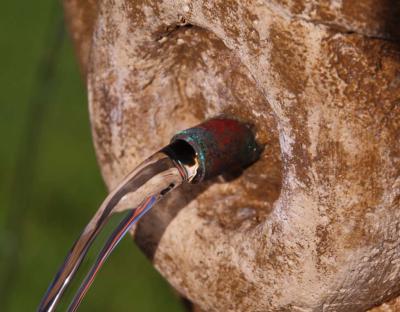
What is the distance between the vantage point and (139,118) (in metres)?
1.34

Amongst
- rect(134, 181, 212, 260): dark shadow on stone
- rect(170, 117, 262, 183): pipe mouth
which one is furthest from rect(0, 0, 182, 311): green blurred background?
rect(170, 117, 262, 183): pipe mouth

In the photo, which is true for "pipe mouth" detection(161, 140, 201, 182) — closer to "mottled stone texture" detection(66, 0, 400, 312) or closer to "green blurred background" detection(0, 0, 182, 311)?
"mottled stone texture" detection(66, 0, 400, 312)

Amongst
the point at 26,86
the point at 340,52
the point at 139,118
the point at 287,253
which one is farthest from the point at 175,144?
the point at 26,86

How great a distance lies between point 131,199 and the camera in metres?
1.29

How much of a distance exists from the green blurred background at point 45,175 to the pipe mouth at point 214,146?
141 cm

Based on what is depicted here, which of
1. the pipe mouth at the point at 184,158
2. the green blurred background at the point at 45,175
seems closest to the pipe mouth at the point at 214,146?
the pipe mouth at the point at 184,158

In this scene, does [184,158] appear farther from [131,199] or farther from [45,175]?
[45,175]

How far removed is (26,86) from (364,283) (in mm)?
2243

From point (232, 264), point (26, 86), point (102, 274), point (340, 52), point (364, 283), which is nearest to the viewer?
point (340, 52)

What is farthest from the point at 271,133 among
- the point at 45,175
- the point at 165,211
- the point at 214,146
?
the point at 45,175

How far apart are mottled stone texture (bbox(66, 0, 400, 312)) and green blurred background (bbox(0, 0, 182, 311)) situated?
4.29 feet

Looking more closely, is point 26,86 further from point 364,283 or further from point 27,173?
point 364,283

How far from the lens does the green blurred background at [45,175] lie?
2.67 metres

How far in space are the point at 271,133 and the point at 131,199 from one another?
21 cm
